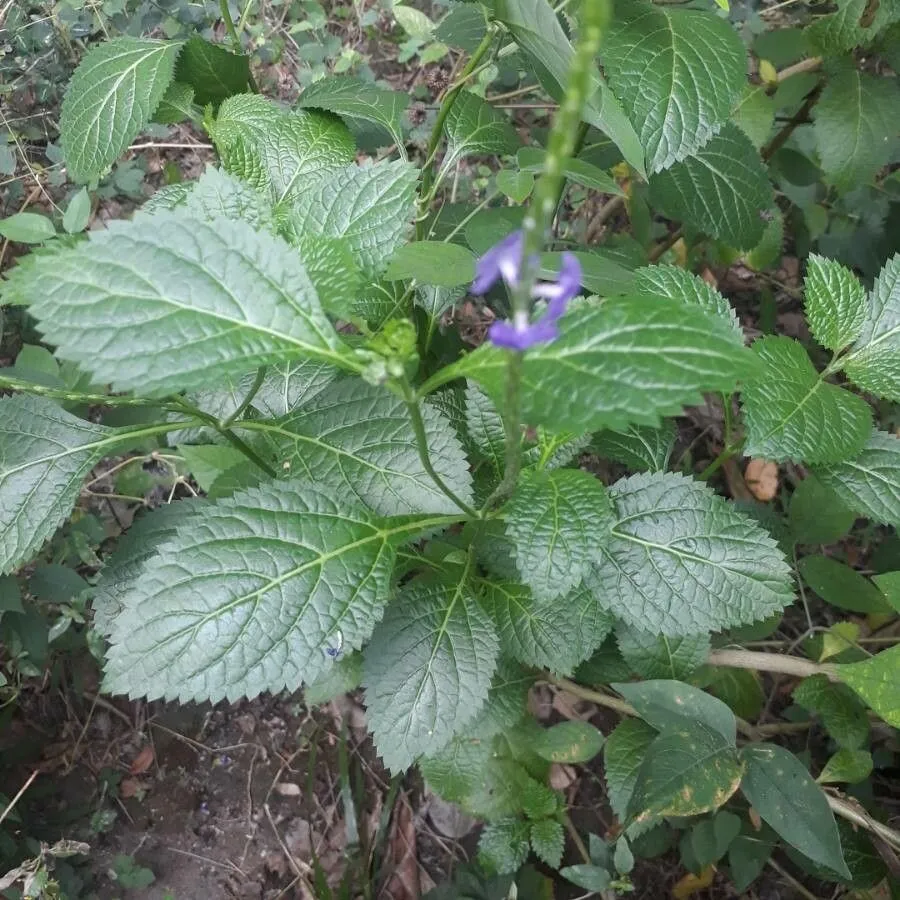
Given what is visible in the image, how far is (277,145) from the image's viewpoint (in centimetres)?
142

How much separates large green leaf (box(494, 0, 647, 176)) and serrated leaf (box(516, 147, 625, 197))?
3.7 inches

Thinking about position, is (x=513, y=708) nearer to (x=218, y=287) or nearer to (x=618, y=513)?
(x=618, y=513)

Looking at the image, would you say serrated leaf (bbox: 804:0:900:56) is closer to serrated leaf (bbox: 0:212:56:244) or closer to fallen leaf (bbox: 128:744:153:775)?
serrated leaf (bbox: 0:212:56:244)

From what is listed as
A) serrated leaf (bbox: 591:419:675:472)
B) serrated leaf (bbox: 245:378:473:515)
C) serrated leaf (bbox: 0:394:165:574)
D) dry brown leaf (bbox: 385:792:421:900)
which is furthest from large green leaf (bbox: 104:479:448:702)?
dry brown leaf (bbox: 385:792:421:900)

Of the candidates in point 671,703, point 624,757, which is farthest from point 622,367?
point 624,757

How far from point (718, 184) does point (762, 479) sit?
43.4 inches

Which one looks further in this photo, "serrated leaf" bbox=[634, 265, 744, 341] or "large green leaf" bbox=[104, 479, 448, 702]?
"serrated leaf" bbox=[634, 265, 744, 341]

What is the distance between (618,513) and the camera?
1.26m

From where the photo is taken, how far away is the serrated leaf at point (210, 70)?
156cm

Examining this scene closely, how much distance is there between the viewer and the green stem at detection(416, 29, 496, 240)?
4.44 ft

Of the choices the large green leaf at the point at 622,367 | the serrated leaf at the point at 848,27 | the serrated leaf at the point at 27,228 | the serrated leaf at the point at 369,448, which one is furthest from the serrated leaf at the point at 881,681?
the serrated leaf at the point at 27,228

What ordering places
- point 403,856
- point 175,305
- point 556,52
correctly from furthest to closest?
point 403,856, point 556,52, point 175,305

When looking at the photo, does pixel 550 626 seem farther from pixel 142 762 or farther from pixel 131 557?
pixel 142 762

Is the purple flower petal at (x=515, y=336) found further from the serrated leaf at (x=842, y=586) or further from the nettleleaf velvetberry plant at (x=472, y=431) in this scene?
the serrated leaf at (x=842, y=586)
